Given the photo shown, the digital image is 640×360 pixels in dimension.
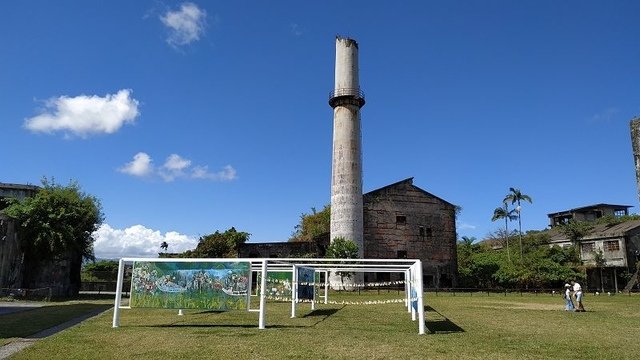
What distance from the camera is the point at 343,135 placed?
2135 inches

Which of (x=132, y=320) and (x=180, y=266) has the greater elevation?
(x=180, y=266)

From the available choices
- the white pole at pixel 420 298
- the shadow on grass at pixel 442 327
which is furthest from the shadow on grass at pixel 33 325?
the shadow on grass at pixel 442 327

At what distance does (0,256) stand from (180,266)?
25130 mm

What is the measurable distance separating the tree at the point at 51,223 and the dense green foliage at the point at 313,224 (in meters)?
41.2

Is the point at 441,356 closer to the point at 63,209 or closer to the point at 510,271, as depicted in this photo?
the point at 63,209

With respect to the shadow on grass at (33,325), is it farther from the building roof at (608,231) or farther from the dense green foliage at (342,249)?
the building roof at (608,231)

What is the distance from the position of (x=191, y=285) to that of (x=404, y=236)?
42.8m

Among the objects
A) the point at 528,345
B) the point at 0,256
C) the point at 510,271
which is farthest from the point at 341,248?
the point at 528,345

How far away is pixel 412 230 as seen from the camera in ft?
189

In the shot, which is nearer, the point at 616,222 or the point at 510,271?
the point at 510,271

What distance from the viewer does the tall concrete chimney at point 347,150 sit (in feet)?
174

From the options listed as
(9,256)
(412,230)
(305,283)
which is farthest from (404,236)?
(9,256)

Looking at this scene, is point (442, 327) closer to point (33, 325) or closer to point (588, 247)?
point (33, 325)

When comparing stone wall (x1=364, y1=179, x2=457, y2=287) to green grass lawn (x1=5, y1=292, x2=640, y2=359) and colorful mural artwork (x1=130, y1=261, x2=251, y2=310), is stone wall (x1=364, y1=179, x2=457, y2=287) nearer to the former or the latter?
green grass lawn (x1=5, y1=292, x2=640, y2=359)
